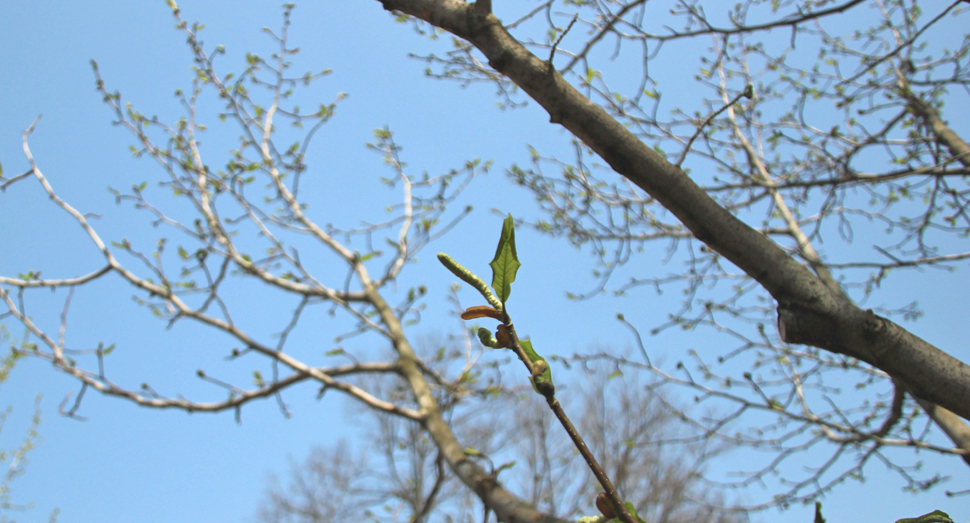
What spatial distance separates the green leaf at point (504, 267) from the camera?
1.44ft

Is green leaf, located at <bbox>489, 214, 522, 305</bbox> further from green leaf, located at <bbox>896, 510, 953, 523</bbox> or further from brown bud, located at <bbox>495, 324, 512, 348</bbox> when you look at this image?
green leaf, located at <bbox>896, 510, 953, 523</bbox>

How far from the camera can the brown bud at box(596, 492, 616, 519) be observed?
1.55ft

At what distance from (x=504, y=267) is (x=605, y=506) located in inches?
9.5

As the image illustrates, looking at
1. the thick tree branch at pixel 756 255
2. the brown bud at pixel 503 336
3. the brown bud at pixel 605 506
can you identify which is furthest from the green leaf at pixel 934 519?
the thick tree branch at pixel 756 255

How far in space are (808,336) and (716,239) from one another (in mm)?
247

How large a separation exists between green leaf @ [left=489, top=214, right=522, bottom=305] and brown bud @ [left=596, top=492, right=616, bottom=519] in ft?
0.68

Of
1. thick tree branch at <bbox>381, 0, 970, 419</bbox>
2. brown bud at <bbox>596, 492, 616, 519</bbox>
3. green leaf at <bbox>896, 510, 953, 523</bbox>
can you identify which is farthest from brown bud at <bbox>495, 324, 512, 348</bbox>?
thick tree branch at <bbox>381, 0, 970, 419</bbox>

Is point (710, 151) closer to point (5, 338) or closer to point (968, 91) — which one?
point (968, 91)

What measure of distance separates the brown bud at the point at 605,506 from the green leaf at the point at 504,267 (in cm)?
21

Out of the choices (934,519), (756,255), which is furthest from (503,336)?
(756,255)

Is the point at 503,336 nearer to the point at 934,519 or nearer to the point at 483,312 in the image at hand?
the point at 483,312

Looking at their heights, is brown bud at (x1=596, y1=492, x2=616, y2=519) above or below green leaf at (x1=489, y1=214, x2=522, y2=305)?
below

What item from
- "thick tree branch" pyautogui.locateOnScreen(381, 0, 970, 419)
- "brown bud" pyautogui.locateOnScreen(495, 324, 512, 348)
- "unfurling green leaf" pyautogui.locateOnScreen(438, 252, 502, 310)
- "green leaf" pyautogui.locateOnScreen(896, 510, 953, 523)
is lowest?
"green leaf" pyautogui.locateOnScreen(896, 510, 953, 523)

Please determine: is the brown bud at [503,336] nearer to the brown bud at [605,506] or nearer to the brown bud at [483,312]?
the brown bud at [483,312]
